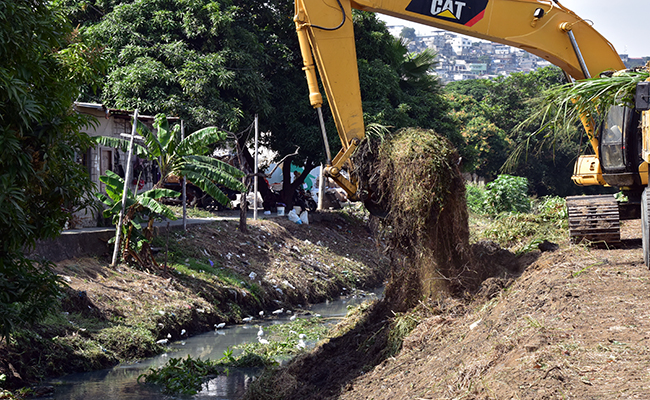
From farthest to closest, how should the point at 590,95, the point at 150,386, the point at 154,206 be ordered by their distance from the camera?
1. the point at 154,206
2. the point at 150,386
3. the point at 590,95

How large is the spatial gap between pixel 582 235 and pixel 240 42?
10.9m

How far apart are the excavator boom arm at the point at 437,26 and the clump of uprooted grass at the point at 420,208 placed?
17.3 inches

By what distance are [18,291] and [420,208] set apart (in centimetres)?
417

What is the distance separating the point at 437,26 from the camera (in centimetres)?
802

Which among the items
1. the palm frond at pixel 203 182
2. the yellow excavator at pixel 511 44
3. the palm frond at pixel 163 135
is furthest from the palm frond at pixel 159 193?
the yellow excavator at pixel 511 44

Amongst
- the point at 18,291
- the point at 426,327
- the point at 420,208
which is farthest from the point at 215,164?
the point at 18,291

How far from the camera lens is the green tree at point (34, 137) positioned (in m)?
4.59

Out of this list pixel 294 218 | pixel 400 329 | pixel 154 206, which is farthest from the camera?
pixel 294 218

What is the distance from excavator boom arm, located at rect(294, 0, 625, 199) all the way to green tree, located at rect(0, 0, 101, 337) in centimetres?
288

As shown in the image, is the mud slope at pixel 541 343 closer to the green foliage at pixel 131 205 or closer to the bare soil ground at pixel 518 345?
the bare soil ground at pixel 518 345

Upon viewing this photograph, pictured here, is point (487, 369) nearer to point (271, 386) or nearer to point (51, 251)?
point (271, 386)

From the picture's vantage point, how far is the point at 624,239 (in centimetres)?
927

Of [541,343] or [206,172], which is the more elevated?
[206,172]

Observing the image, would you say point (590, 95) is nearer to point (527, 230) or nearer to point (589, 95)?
point (589, 95)
